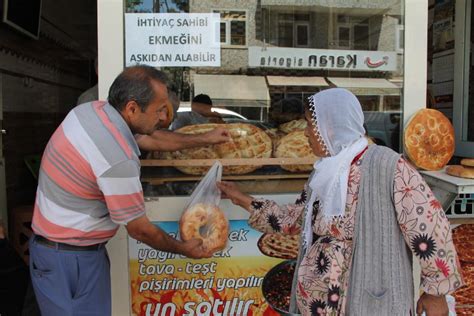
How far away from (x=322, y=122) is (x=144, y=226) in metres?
0.80

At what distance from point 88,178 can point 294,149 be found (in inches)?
52.7

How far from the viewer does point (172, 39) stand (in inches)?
105

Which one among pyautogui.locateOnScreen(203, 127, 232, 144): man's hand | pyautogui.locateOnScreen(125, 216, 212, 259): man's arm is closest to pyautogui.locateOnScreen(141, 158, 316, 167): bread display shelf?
pyautogui.locateOnScreen(203, 127, 232, 144): man's hand

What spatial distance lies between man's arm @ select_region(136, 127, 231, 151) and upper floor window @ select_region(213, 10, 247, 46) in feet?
1.91

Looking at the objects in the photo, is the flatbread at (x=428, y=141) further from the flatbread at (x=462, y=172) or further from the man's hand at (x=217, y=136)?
the man's hand at (x=217, y=136)

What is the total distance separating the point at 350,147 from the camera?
5.51ft

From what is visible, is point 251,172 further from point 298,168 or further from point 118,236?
point 118,236

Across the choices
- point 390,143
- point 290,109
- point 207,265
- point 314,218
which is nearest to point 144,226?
point 314,218

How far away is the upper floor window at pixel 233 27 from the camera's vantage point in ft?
9.08

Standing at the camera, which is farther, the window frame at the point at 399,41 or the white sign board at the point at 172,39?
the window frame at the point at 399,41

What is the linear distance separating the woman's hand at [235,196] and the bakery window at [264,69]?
0.75 ft

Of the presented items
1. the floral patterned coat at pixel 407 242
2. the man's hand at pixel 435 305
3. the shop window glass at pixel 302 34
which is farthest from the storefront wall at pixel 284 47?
the man's hand at pixel 435 305

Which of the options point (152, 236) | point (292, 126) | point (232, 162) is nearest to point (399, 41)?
point (292, 126)

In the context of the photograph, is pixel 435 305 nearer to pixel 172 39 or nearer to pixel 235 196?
pixel 235 196
